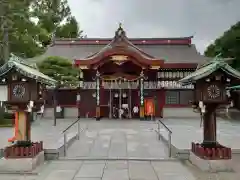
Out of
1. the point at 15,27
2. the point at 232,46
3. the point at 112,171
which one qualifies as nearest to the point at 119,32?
the point at 15,27

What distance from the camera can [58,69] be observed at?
24781 mm

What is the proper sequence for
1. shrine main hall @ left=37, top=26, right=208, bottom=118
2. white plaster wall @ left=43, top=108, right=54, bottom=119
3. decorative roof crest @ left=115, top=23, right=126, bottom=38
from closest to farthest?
shrine main hall @ left=37, top=26, right=208, bottom=118, decorative roof crest @ left=115, top=23, right=126, bottom=38, white plaster wall @ left=43, top=108, right=54, bottom=119

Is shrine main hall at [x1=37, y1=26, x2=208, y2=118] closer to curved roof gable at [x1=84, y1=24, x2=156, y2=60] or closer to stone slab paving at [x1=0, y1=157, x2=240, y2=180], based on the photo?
curved roof gable at [x1=84, y1=24, x2=156, y2=60]

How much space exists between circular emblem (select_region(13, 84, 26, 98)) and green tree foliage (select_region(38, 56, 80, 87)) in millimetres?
12880

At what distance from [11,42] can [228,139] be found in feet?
52.1

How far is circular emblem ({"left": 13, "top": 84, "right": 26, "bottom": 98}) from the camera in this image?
1096 centimetres

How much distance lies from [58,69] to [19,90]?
13932 mm

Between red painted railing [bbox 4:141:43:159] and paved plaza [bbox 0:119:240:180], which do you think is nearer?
paved plaza [bbox 0:119:240:180]

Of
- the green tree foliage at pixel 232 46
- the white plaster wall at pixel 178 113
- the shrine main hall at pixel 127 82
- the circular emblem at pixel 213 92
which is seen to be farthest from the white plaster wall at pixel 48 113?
the circular emblem at pixel 213 92

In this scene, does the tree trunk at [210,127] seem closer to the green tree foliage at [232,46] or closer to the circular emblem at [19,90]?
the circular emblem at [19,90]

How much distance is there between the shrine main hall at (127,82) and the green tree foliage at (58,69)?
2.50 m

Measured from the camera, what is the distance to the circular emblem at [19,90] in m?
11.0

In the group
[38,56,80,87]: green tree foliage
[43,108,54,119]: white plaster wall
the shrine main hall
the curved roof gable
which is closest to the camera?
[38,56,80,87]: green tree foliage

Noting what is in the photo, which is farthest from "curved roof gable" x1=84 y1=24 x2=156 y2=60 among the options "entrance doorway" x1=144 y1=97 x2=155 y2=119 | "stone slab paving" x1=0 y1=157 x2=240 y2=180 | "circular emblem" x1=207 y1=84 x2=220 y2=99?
"circular emblem" x1=207 y1=84 x2=220 y2=99
